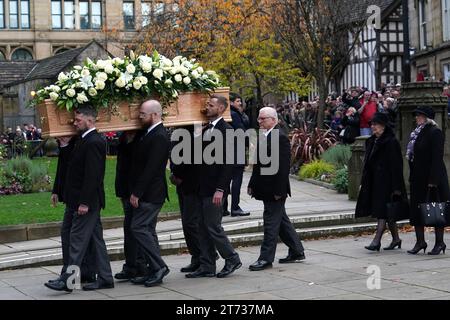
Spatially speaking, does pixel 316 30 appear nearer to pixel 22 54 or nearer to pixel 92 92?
pixel 92 92

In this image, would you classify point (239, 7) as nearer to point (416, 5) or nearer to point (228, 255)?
point (416, 5)

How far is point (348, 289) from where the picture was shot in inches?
358

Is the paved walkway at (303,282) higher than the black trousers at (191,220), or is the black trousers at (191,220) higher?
the black trousers at (191,220)

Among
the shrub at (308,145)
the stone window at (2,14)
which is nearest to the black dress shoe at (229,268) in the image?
→ the shrub at (308,145)

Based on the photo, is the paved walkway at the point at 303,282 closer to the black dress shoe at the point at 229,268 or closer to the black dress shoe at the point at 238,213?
the black dress shoe at the point at 229,268

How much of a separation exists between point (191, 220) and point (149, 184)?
0.98m

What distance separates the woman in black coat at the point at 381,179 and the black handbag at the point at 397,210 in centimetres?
5

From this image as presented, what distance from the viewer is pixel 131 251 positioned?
33.7 ft

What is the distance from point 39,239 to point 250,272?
4.14m

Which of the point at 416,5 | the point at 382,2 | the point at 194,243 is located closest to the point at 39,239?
the point at 194,243

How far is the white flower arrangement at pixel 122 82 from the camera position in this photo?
9953 millimetres

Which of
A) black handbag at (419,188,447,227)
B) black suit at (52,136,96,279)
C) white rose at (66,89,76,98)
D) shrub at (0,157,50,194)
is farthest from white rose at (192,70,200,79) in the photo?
shrub at (0,157,50,194)

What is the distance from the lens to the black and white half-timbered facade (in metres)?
33.7

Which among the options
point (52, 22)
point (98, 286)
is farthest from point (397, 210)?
point (52, 22)
